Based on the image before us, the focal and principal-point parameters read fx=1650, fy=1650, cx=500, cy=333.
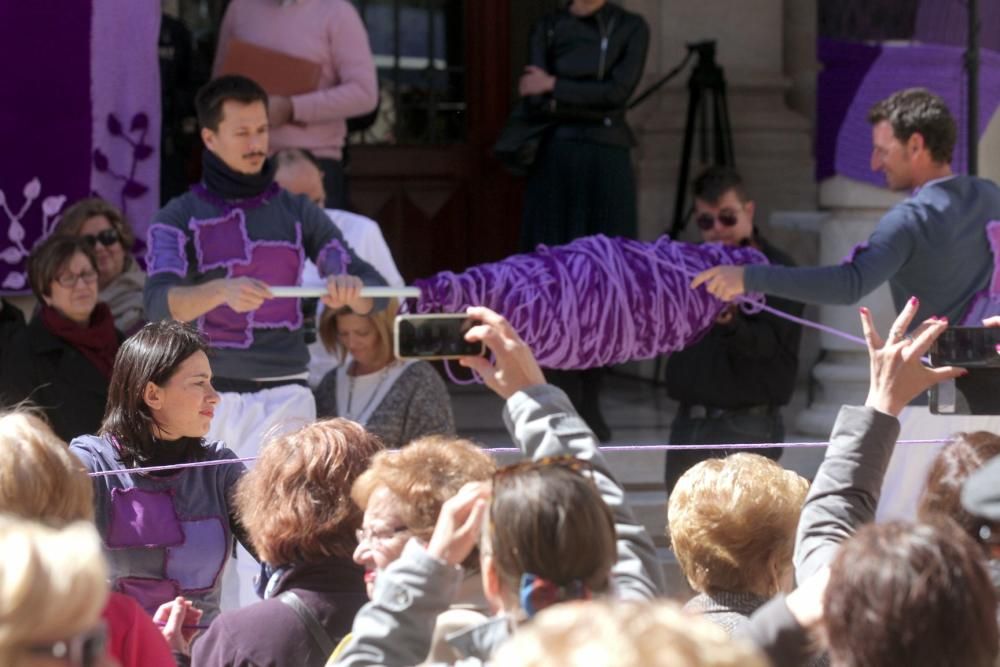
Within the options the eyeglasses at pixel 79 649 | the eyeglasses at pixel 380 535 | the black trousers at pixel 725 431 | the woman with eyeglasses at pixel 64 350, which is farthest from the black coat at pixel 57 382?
the eyeglasses at pixel 79 649

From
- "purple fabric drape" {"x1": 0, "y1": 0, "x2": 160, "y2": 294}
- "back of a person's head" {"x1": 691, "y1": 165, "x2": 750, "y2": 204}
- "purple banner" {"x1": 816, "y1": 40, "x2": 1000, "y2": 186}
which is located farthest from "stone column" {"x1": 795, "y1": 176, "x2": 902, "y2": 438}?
"purple fabric drape" {"x1": 0, "y1": 0, "x2": 160, "y2": 294}

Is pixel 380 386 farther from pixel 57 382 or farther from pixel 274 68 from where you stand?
pixel 274 68

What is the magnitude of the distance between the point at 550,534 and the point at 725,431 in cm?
319

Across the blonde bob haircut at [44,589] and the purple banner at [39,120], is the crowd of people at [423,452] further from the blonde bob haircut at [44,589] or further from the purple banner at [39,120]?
the purple banner at [39,120]

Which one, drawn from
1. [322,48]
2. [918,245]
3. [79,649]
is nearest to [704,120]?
[322,48]

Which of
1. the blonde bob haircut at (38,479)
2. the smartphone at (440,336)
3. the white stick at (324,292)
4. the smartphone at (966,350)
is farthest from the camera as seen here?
the white stick at (324,292)

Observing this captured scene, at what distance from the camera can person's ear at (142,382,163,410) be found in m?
3.33

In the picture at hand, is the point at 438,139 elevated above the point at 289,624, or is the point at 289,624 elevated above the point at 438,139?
the point at 438,139

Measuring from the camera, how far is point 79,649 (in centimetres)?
176

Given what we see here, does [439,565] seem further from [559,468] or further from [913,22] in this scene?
[913,22]

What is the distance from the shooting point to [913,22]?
245 inches

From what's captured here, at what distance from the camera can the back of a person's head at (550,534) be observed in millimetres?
2029

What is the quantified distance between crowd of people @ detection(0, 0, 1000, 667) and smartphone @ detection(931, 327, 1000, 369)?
144 millimetres

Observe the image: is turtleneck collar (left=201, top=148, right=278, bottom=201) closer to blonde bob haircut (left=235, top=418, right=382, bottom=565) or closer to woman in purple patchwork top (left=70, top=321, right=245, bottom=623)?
woman in purple patchwork top (left=70, top=321, right=245, bottom=623)
